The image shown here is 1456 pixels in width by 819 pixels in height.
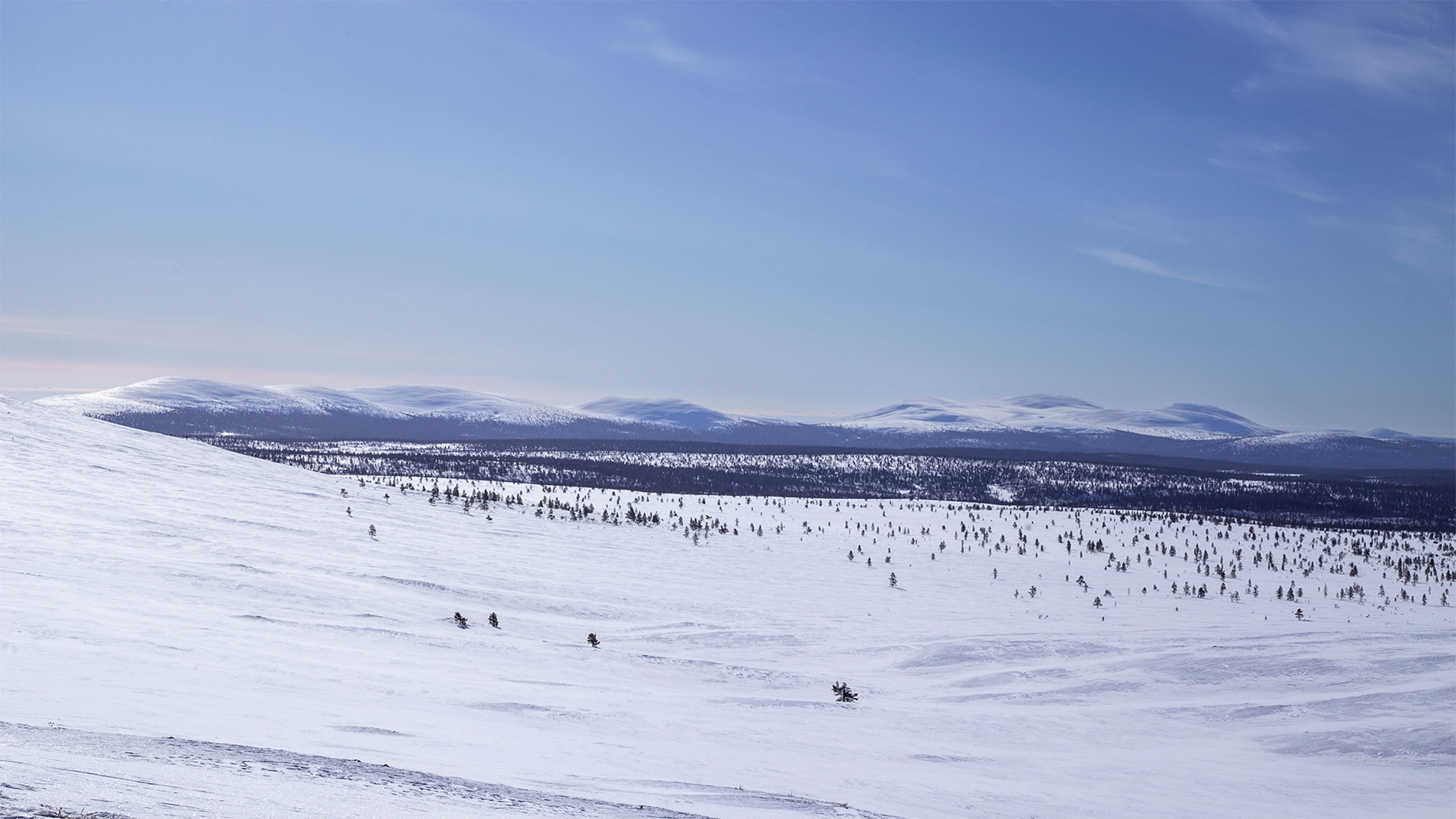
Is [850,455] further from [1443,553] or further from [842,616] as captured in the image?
[842,616]

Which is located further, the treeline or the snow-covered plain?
the treeline

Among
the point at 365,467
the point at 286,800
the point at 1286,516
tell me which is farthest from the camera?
the point at 365,467

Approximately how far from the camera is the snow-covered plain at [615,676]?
6324 millimetres

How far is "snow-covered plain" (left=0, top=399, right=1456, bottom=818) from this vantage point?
6324mm

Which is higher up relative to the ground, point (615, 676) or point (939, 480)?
point (939, 480)

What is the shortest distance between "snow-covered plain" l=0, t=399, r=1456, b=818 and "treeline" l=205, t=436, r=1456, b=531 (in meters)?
37.9

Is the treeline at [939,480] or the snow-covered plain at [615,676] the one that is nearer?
the snow-covered plain at [615,676]

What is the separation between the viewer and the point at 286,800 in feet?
16.3

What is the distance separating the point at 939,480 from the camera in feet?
336

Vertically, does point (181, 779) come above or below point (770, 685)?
above

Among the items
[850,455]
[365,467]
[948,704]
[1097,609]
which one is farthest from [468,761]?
[850,455]

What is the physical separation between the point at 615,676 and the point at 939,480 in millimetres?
94172

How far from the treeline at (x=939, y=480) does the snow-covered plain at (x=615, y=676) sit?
124 ft

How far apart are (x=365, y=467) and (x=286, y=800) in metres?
80.1
